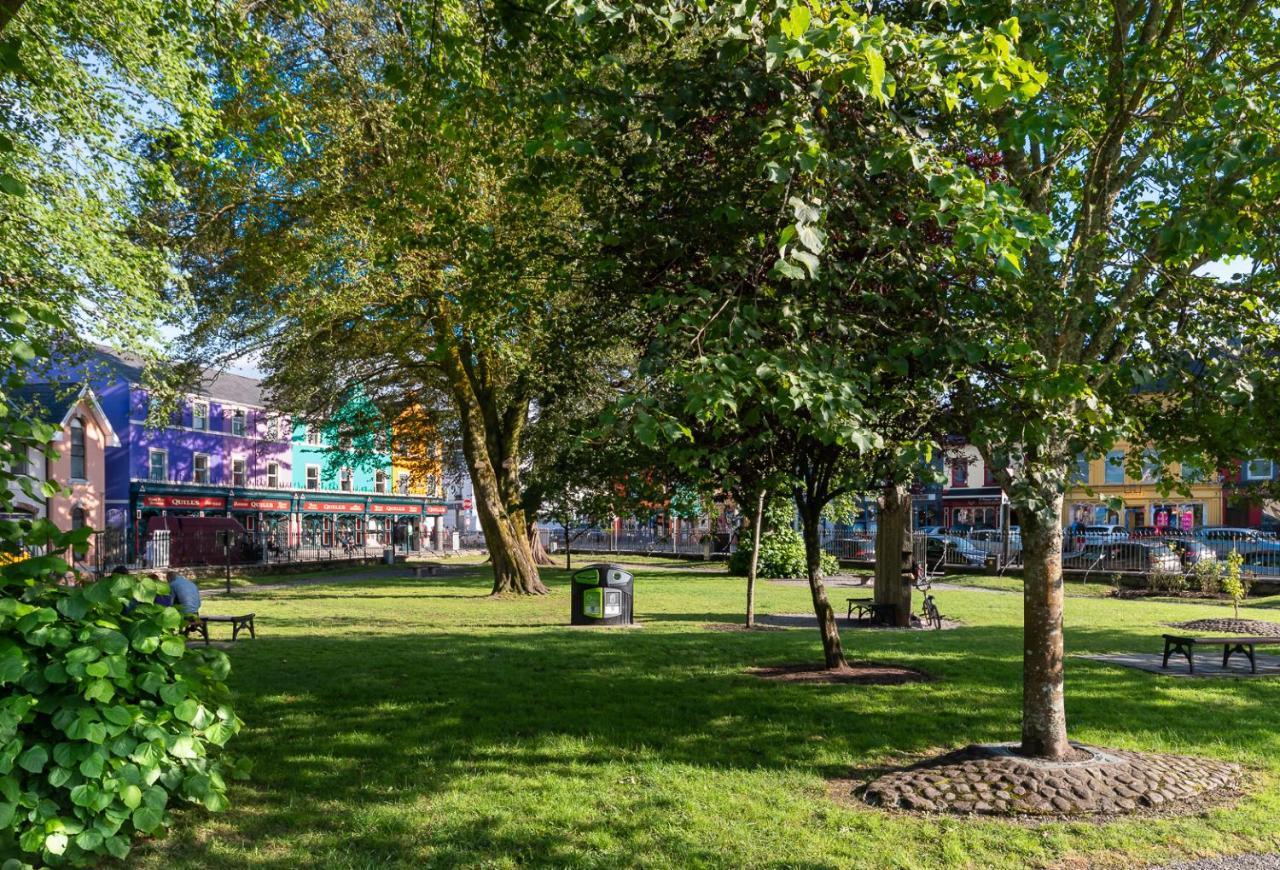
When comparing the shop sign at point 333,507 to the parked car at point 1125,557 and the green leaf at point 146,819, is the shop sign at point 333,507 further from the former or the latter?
the green leaf at point 146,819

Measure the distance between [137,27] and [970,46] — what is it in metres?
10.7

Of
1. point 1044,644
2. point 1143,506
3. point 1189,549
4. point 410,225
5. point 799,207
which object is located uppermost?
point 410,225

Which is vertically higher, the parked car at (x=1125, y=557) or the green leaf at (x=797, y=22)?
the green leaf at (x=797, y=22)

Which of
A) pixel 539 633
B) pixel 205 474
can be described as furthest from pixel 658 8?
pixel 205 474

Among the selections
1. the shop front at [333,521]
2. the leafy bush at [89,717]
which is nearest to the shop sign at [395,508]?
the shop front at [333,521]

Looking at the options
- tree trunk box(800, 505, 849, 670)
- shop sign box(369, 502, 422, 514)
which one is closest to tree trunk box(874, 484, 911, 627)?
tree trunk box(800, 505, 849, 670)

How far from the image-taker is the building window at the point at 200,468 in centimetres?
4928

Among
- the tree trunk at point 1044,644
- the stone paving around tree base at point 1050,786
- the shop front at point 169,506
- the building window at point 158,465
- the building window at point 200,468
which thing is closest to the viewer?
the stone paving around tree base at point 1050,786

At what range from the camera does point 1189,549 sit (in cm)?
3391

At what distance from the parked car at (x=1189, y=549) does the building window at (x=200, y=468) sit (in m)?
42.4

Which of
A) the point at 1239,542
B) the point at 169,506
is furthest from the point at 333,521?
the point at 1239,542

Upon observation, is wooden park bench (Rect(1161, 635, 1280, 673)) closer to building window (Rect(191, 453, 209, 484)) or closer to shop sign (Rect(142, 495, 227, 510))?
shop sign (Rect(142, 495, 227, 510))

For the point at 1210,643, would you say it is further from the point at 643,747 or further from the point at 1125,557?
the point at 1125,557

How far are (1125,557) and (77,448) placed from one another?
4012 cm
